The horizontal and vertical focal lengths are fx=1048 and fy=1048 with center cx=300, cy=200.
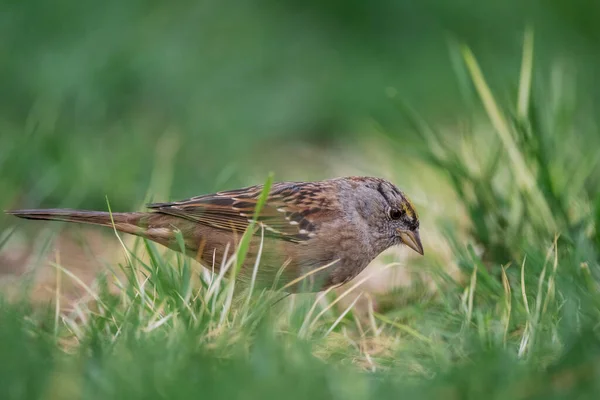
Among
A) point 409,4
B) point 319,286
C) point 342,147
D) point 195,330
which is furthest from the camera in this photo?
point 409,4

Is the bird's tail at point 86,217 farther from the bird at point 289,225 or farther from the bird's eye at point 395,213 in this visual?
the bird's eye at point 395,213

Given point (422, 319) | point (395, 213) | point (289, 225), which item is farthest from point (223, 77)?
point (422, 319)

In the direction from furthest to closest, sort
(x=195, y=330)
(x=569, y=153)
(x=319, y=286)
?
(x=569, y=153) → (x=319, y=286) → (x=195, y=330)

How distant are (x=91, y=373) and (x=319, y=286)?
63.4 inches

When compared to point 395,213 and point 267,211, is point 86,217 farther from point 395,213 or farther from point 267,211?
point 395,213

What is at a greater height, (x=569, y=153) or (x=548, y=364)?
(x=569, y=153)

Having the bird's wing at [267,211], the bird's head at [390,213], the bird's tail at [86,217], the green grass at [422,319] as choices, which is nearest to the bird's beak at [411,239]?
the bird's head at [390,213]

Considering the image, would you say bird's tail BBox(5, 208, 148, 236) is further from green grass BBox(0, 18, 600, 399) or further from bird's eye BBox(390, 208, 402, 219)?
bird's eye BBox(390, 208, 402, 219)

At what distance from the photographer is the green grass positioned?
3221mm

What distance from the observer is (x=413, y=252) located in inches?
229

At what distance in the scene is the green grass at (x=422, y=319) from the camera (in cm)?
322

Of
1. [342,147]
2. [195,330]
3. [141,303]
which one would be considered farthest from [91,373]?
[342,147]

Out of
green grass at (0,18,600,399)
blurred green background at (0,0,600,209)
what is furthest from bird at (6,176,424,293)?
blurred green background at (0,0,600,209)

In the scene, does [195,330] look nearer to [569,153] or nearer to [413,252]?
[413,252]
